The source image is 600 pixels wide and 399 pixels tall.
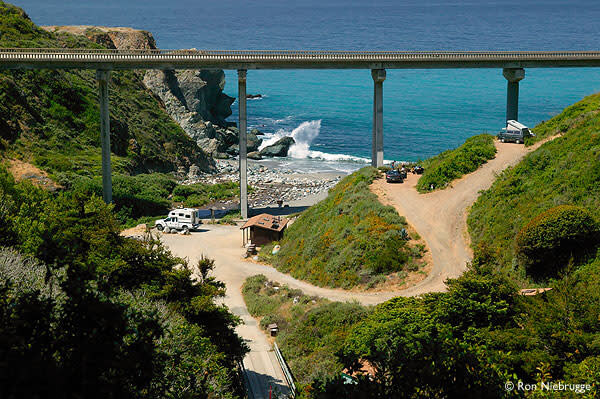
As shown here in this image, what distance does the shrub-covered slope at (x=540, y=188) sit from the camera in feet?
97.5

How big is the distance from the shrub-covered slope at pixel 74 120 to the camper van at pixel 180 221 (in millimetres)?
11370

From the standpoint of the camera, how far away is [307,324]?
27.0 metres

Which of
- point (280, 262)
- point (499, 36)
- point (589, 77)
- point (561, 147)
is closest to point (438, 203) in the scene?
point (561, 147)

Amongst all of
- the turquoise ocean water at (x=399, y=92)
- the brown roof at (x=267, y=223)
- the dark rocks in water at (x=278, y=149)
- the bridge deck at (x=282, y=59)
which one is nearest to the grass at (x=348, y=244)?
the brown roof at (x=267, y=223)

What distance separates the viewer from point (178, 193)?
63.1 meters

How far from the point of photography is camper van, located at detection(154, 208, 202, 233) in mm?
49906

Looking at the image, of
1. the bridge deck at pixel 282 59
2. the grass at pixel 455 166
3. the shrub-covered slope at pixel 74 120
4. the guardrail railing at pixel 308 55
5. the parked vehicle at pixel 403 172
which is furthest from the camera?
the shrub-covered slope at pixel 74 120

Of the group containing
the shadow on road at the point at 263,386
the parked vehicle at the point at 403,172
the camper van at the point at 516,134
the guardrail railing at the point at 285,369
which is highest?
the camper van at the point at 516,134

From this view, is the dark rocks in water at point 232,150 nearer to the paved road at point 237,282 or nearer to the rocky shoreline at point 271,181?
the rocky shoreline at point 271,181

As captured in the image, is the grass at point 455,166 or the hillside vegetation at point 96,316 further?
the grass at point 455,166

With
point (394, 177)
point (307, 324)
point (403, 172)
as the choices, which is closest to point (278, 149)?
point (403, 172)

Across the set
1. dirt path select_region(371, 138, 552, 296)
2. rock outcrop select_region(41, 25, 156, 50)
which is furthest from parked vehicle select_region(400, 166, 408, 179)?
rock outcrop select_region(41, 25, 156, 50)

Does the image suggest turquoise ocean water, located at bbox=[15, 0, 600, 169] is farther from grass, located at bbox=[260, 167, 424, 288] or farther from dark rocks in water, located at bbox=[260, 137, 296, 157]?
grass, located at bbox=[260, 167, 424, 288]

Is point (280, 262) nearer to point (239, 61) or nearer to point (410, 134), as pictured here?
point (239, 61)
